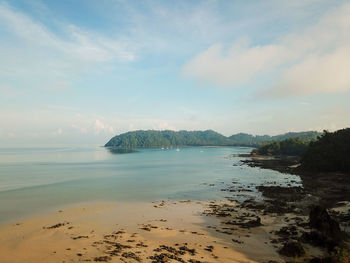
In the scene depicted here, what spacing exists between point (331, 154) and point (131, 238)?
65.4 meters

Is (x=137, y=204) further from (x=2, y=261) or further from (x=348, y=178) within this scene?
(x=348, y=178)

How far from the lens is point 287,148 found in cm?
Answer: 15425

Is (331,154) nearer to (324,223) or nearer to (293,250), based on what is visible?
(324,223)

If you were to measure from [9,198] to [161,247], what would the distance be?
3538 cm

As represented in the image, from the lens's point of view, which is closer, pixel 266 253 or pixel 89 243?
pixel 266 253

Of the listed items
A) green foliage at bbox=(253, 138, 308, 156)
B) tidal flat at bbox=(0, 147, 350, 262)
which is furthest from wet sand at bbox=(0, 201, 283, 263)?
green foliage at bbox=(253, 138, 308, 156)

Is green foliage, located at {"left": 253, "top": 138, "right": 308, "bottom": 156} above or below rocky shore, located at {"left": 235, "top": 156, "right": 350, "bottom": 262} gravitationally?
above

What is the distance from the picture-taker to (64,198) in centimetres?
4262

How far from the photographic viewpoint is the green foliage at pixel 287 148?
14290 cm

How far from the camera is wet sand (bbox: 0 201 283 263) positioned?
714 inches

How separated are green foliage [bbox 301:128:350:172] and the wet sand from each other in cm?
4956

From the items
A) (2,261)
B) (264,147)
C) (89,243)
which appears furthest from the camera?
(264,147)

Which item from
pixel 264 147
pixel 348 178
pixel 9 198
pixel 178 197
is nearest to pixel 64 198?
pixel 9 198

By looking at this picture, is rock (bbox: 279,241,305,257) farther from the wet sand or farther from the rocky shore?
the wet sand
